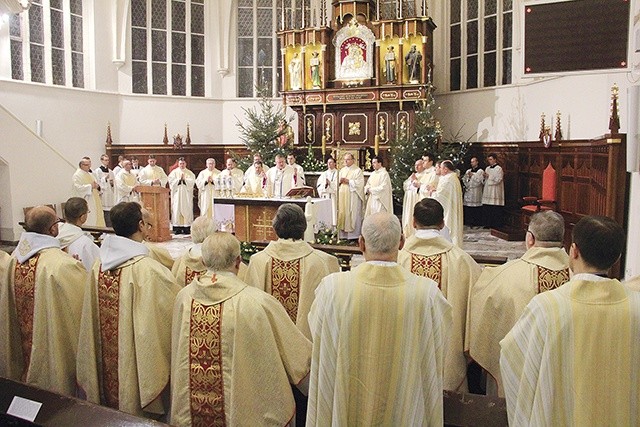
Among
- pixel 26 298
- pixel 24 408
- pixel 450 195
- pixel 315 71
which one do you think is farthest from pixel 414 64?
pixel 24 408

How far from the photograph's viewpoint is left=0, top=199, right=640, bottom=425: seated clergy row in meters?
2.36

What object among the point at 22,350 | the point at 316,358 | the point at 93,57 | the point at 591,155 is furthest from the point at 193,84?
the point at 316,358

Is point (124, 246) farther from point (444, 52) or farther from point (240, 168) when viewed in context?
point (444, 52)

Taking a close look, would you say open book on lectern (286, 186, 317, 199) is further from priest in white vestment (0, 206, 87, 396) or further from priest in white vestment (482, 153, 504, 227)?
priest in white vestment (0, 206, 87, 396)

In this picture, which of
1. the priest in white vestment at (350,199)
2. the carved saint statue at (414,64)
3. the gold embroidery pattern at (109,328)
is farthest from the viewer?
the carved saint statue at (414,64)

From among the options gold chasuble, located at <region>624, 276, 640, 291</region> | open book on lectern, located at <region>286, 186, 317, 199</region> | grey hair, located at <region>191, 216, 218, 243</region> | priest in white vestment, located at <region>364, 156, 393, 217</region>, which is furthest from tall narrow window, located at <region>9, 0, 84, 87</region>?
gold chasuble, located at <region>624, 276, 640, 291</region>

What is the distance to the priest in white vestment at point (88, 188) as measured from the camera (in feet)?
38.8

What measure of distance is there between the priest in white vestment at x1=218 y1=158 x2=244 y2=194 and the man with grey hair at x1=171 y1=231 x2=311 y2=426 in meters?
9.96

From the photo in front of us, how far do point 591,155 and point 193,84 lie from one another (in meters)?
12.1

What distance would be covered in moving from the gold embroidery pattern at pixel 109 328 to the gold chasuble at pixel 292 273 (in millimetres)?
1057

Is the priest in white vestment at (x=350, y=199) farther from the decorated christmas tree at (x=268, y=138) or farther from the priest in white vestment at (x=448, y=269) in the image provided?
the priest in white vestment at (x=448, y=269)

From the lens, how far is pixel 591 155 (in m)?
9.66

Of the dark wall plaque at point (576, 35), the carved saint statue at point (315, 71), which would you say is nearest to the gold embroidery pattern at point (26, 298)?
the dark wall plaque at point (576, 35)

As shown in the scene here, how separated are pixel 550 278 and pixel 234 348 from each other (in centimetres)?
191
